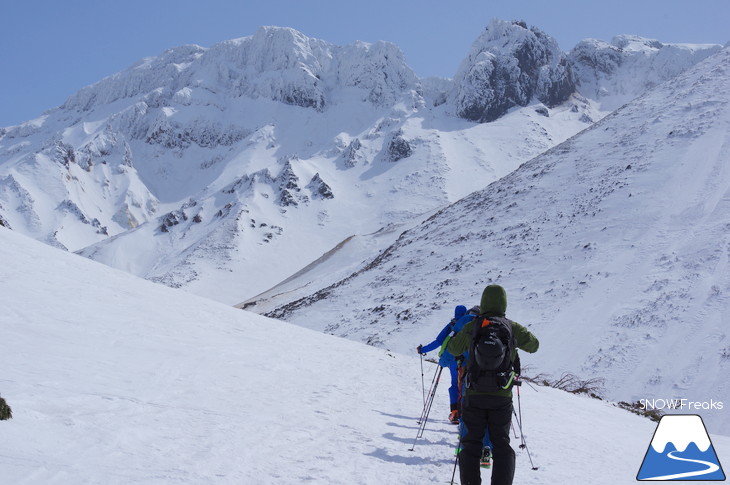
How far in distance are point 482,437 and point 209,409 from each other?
4543 mm

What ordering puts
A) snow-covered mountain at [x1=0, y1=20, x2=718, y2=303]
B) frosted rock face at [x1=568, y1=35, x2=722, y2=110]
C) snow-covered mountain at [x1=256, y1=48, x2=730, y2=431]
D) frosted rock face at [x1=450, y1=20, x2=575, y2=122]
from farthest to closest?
1. frosted rock face at [x1=568, y1=35, x2=722, y2=110]
2. frosted rock face at [x1=450, y1=20, x2=575, y2=122]
3. snow-covered mountain at [x1=0, y1=20, x2=718, y2=303]
4. snow-covered mountain at [x1=256, y1=48, x2=730, y2=431]

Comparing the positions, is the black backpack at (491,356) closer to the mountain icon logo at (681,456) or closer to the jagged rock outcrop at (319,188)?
the mountain icon logo at (681,456)

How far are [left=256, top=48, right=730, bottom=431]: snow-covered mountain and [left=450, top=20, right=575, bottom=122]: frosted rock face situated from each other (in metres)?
107

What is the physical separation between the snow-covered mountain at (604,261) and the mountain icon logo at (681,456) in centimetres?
962

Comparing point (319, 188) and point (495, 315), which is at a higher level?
point (319, 188)

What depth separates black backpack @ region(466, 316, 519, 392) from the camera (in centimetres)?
577

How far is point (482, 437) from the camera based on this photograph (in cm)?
589

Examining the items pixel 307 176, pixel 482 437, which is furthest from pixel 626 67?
pixel 482 437

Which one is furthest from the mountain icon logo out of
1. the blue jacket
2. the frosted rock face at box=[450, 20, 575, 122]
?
the frosted rock face at box=[450, 20, 575, 122]

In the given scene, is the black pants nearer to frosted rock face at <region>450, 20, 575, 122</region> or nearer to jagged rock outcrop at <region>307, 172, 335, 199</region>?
jagged rock outcrop at <region>307, 172, 335, 199</region>

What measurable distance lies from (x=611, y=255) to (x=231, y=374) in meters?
27.4

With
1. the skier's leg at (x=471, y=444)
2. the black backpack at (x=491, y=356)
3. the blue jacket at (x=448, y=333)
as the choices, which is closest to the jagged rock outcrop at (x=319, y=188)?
the blue jacket at (x=448, y=333)

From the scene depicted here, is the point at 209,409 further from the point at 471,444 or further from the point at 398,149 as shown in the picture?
the point at 398,149

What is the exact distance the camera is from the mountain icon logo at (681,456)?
771 centimetres
